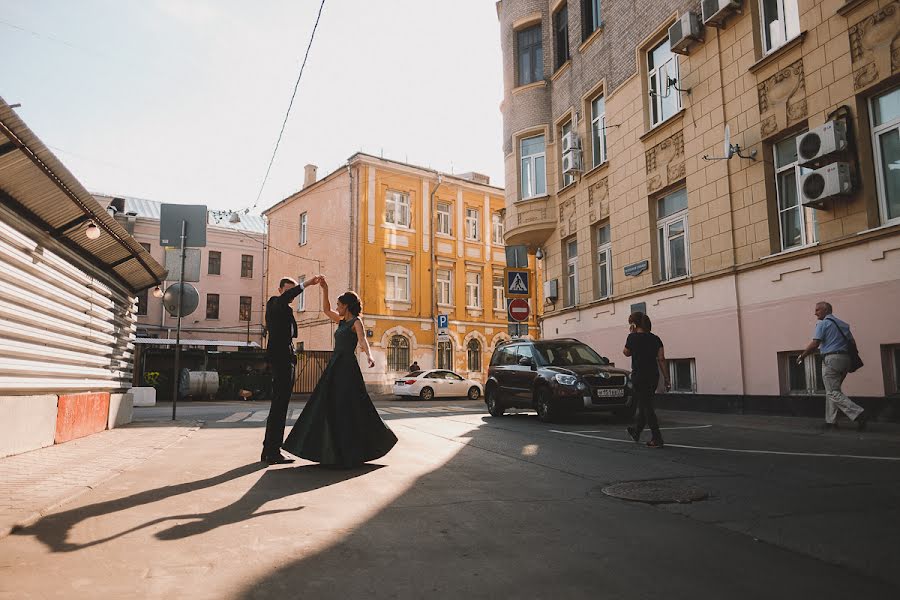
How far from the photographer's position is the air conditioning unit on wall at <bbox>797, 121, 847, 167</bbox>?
11.1 metres

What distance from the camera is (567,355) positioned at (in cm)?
1328

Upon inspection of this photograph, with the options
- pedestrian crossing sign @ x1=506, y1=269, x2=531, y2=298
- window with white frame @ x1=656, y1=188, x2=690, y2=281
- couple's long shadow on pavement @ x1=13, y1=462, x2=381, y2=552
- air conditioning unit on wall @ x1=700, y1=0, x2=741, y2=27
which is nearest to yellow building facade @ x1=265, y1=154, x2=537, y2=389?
pedestrian crossing sign @ x1=506, y1=269, x2=531, y2=298

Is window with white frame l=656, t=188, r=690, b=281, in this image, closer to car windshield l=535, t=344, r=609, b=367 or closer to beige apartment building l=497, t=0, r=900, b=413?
beige apartment building l=497, t=0, r=900, b=413

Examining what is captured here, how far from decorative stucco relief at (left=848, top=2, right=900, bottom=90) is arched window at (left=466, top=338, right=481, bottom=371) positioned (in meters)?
28.5

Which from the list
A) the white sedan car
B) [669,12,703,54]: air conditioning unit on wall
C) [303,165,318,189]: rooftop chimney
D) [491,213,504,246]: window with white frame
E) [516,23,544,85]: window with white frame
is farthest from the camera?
[303,165,318,189]: rooftop chimney

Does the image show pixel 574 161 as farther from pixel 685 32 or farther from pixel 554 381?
pixel 554 381

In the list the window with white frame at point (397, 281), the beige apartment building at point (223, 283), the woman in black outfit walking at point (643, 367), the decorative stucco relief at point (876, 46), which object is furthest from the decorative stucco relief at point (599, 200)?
the beige apartment building at point (223, 283)

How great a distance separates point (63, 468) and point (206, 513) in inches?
112

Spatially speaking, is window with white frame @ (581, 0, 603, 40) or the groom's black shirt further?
window with white frame @ (581, 0, 603, 40)

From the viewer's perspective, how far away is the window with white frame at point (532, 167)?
75.4 ft

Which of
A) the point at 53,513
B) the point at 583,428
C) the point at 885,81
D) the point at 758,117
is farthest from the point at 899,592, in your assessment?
the point at 758,117

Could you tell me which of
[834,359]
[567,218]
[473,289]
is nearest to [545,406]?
[834,359]

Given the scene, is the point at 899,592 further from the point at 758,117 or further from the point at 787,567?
the point at 758,117

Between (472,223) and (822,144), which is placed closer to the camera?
(822,144)
